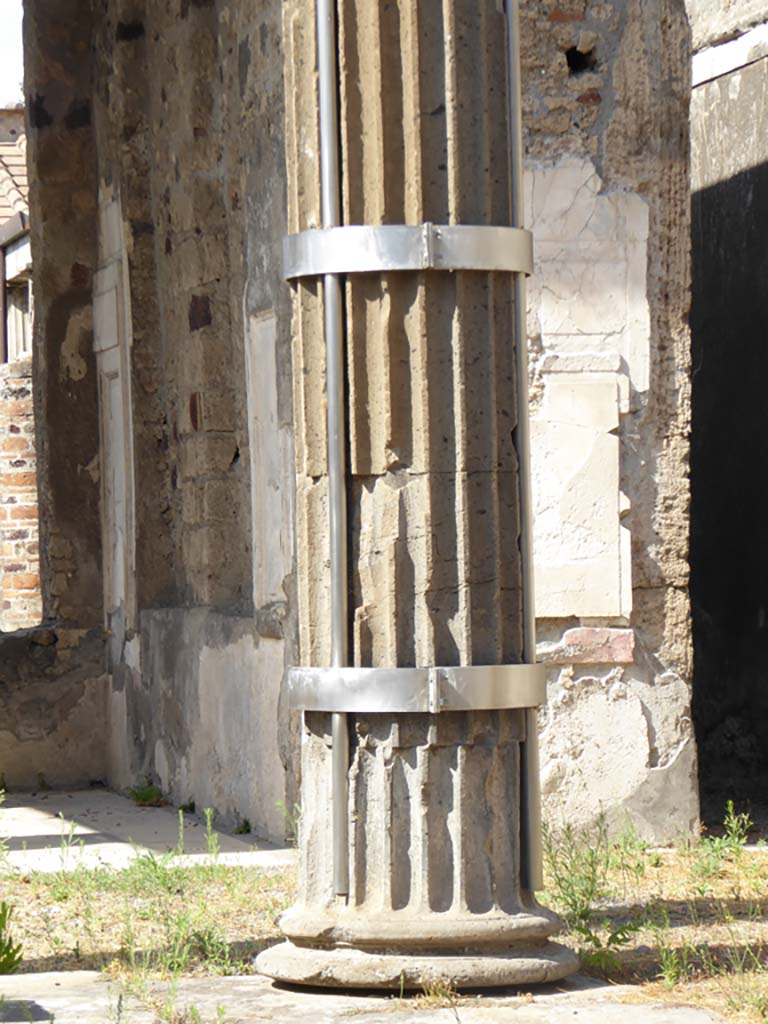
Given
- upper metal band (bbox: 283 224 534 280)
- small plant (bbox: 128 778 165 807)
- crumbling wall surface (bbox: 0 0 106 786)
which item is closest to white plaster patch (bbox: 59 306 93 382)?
crumbling wall surface (bbox: 0 0 106 786)

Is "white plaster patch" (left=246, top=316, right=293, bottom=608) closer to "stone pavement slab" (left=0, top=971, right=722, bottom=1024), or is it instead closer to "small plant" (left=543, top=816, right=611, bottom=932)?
"small plant" (left=543, top=816, right=611, bottom=932)

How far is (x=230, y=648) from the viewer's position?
674 centimetres

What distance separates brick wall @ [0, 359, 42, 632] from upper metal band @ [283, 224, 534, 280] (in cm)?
787

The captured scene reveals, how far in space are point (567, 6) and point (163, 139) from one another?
6.66ft

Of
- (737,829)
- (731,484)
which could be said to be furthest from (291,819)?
(731,484)

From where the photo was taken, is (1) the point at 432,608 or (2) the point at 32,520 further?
(2) the point at 32,520

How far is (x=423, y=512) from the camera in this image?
3.84 m

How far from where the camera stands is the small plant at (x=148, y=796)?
24.3 ft

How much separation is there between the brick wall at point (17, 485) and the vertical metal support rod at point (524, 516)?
25.9 feet

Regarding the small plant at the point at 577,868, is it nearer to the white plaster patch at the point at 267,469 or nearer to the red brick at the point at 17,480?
Result: the white plaster patch at the point at 267,469

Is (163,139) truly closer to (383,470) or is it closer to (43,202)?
(43,202)

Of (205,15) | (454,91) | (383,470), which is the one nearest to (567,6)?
(205,15)

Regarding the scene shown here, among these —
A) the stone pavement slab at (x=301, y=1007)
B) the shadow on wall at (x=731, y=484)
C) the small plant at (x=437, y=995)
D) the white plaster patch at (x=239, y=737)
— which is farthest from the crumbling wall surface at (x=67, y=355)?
the small plant at (x=437, y=995)

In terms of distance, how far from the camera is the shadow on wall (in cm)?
761
